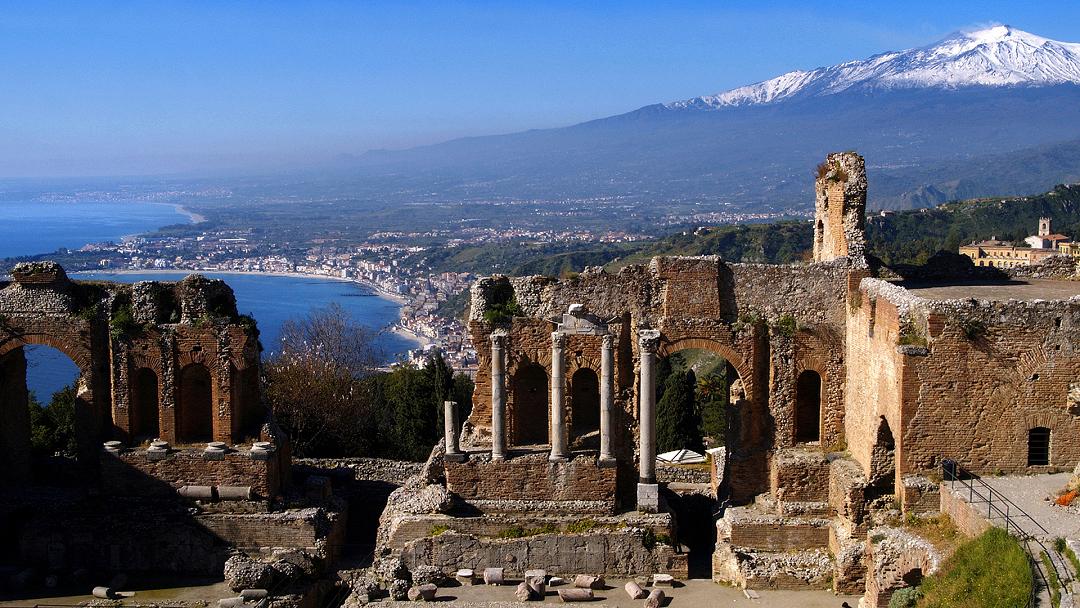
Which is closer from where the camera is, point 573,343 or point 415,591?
point 415,591

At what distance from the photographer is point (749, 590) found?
66.9ft

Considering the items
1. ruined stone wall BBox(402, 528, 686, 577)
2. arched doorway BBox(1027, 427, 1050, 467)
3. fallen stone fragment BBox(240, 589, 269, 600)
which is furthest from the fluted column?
arched doorway BBox(1027, 427, 1050, 467)

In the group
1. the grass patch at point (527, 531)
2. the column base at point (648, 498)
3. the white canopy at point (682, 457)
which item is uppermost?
the column base at point (648, 498)

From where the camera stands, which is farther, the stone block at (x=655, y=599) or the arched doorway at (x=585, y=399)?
the arched doorway at (x=585, y=399)

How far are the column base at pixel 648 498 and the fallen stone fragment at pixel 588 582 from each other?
73.9 inches

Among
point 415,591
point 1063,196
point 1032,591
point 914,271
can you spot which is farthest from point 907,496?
point 1063,196

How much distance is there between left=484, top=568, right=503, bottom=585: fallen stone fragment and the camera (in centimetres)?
2114

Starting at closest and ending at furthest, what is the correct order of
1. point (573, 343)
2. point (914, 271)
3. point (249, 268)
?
point (573, 343) → point (914, 271) → point (249, 268)

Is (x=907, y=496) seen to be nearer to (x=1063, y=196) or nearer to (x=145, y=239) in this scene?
(x=1063, y=196)

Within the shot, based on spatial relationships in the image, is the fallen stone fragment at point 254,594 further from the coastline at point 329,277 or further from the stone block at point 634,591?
the coastline at point 329,277

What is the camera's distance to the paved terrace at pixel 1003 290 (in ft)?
71.6

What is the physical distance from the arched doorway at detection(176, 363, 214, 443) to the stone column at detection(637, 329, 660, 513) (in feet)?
30.5

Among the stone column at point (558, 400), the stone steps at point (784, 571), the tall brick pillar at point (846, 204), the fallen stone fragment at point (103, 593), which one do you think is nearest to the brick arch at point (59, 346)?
the fallen stone fragment at point (103, 593)

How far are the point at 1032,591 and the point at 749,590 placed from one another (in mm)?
6237
